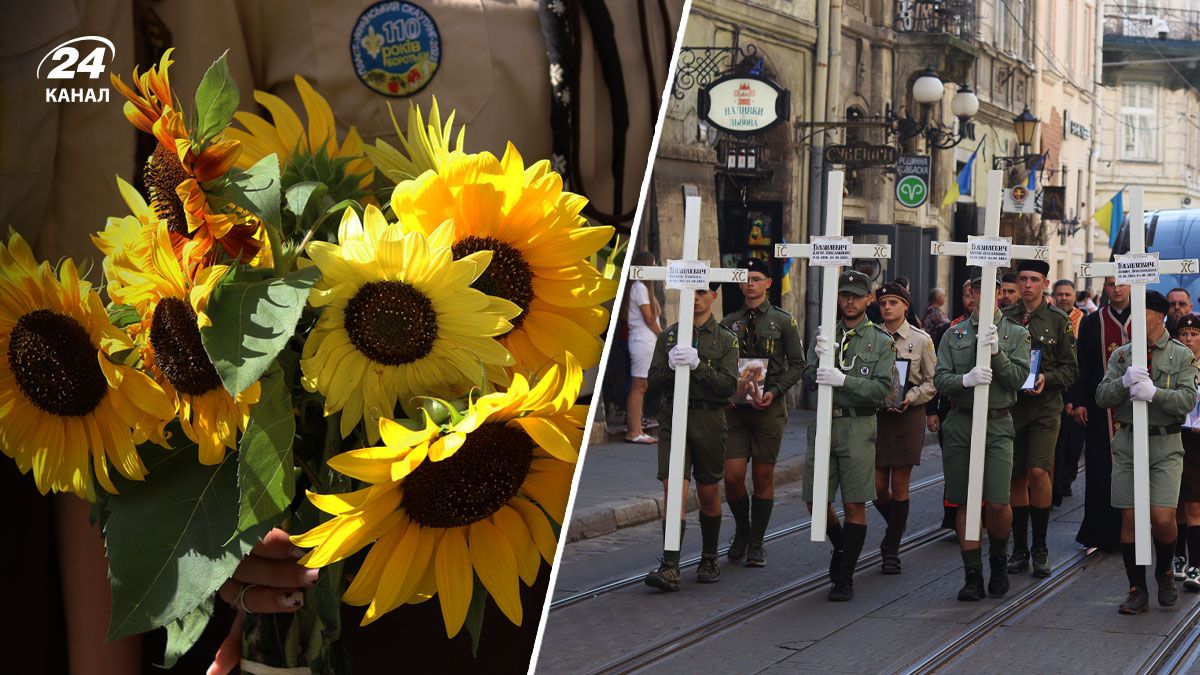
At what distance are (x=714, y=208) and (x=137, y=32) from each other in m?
0.73

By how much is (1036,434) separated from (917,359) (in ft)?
0.47

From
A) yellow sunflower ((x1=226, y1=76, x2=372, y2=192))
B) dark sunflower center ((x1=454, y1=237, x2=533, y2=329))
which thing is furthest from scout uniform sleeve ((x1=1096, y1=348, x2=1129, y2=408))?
yellow sunflower ((x1=226, y1=76, x2=372, y2=192))

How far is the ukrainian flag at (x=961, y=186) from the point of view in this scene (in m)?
1.09

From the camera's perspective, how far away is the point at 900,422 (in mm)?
1156

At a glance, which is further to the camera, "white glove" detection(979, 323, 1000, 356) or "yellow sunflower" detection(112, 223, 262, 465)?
"white glove" detection(979, 323, 1000, 356)

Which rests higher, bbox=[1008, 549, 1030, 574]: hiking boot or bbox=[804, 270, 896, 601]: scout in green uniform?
bbox=[804, 270, 896, 601]: scout in green uniform

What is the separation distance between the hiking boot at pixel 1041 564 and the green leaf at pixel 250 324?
0.69 m

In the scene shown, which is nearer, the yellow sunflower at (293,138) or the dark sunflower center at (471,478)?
the dark sunflower center at (471,478)

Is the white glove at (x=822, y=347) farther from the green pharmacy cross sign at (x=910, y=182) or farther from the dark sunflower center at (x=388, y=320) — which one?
the dark sunflower center at (x=388, y=320)

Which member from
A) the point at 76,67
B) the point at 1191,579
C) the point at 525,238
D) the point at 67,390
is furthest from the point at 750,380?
the point at 76,67

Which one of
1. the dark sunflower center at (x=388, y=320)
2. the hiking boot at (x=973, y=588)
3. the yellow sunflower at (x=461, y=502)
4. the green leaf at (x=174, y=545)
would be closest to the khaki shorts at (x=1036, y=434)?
the hiking boot at (x=973, y=588)

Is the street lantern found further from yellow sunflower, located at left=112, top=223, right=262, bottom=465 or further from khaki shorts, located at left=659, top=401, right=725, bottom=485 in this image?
yellow sunflower, located at left=112, top=223, right=262, bottom=465

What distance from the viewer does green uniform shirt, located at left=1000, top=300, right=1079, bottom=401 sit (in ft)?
3.73

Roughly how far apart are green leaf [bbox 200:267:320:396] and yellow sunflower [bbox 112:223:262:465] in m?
0.04
